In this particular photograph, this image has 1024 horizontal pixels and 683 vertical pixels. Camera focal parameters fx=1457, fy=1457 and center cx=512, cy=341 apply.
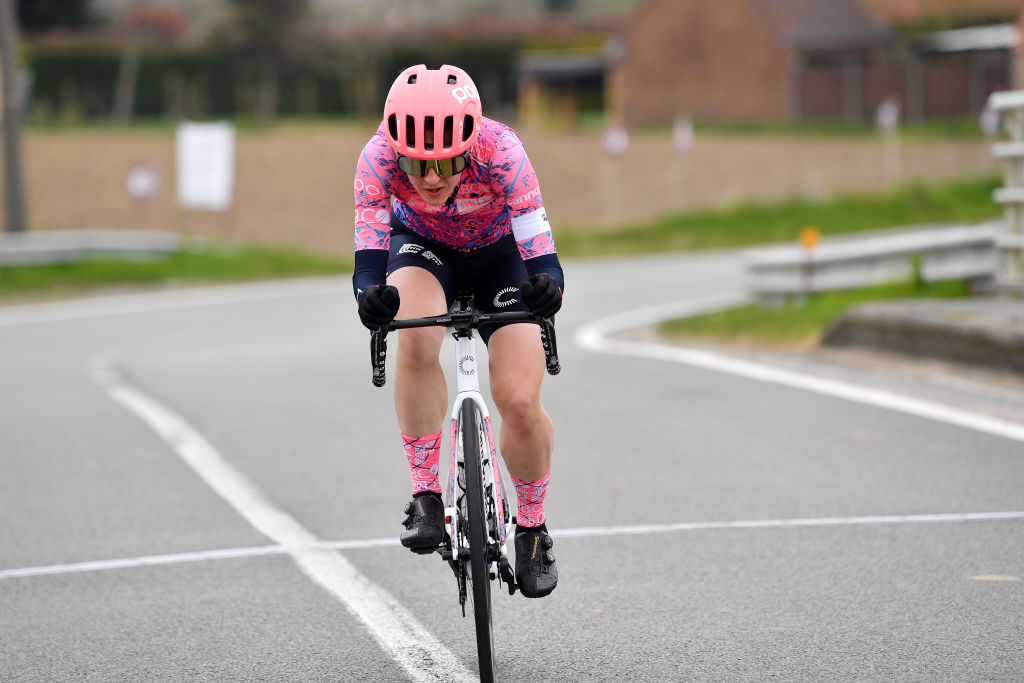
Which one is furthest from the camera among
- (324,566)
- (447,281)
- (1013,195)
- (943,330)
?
(1013,195)

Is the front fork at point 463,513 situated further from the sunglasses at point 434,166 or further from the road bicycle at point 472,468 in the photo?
the sunglasses at point 434,166

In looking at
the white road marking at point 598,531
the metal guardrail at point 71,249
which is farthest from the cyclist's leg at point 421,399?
the metal guardrail at point 71,249

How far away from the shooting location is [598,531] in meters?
6.36

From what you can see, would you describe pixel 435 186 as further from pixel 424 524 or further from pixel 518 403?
pixel 424 524

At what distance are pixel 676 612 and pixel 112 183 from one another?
33.8 meters

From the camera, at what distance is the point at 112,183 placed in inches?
1448

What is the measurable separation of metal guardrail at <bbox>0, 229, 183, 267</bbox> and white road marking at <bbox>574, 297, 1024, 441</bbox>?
32.6ft

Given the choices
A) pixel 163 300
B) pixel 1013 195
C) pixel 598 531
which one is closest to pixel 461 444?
pixel 598 531

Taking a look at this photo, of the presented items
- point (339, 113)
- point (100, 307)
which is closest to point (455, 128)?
point (100, 307)

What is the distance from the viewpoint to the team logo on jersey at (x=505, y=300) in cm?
502

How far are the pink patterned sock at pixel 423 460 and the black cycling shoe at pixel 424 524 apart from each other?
0.11 feet

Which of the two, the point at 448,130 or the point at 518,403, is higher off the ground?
the point at 448,130

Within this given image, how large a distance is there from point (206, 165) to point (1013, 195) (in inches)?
734

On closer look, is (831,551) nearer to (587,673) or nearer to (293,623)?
(587,673)
